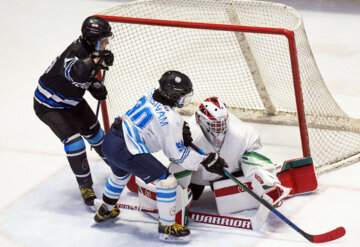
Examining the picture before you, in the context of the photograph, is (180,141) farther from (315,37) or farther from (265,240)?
(315,37)

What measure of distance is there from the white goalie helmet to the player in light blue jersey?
143 millimetres

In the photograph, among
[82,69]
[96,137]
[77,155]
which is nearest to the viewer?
[82,69]

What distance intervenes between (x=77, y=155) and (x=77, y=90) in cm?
38

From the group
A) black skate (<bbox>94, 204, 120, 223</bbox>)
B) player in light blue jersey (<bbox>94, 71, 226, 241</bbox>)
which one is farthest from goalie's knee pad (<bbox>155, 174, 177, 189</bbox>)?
black skate (<bbox>94, 204, 120, 223</bbox>)

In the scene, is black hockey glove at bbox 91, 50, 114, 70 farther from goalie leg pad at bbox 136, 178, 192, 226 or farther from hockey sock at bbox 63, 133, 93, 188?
goalie leg pad at bbox 136, 178, 192, 226

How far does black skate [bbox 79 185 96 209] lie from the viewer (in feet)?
13.5

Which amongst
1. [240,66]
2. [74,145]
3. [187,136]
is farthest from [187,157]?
[240,66]

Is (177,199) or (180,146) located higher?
(180,146)

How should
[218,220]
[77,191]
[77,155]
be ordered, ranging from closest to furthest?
[218,220]
[77,155]
[77,191]

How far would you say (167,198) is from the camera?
11.9 feet

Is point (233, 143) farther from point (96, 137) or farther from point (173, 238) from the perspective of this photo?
point (96, 137)

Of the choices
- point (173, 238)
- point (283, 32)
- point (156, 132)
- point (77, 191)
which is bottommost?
point (77, 191)

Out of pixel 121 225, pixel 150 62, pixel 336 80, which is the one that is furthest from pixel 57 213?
pixel 336 80

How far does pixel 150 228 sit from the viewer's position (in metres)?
3.91
